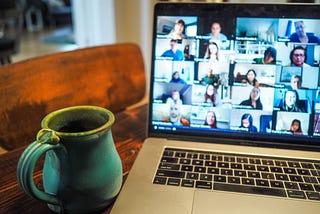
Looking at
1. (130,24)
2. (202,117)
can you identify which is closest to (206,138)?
(202,117)

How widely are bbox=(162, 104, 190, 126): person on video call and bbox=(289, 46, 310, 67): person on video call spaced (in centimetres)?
23

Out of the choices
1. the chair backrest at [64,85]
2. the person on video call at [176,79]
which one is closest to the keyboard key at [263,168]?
the person on video call at [176,79]

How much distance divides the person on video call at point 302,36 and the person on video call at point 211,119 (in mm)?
208

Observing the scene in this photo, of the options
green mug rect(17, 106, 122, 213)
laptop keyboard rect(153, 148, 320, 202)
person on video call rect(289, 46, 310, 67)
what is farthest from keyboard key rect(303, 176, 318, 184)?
green mug rect(17, 106, 122, 213)

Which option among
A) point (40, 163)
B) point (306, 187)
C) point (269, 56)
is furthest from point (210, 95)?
point (40, 163)

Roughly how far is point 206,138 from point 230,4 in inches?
10.2

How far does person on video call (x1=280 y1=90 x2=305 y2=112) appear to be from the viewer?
66 cm

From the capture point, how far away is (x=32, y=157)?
1.44 ft

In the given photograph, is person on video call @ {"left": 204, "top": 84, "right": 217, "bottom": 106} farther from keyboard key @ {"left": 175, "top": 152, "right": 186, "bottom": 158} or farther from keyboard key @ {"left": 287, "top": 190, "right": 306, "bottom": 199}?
keyboard key @ {"left": 287, "top": 190, "right": 306, "bottom": 199}

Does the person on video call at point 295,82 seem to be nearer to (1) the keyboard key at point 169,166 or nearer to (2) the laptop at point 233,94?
(2) the laptop at point 233,94

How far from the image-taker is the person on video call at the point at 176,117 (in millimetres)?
694

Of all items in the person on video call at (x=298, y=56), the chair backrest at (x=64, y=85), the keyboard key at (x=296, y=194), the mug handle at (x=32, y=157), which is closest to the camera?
the mug handle at (x=32, y=157)

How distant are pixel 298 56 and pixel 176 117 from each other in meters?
0.26

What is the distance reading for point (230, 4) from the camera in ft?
2.16
